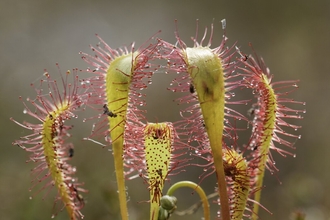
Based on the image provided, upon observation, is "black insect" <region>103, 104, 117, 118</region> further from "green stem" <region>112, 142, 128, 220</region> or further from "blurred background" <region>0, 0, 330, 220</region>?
"blurred background" <region>0, 0, 330, 220</region>

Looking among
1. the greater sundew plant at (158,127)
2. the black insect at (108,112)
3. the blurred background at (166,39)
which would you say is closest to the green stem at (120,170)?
the greater sundew plant at (158,127)

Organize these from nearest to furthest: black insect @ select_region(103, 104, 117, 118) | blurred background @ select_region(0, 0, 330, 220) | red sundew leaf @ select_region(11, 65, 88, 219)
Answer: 1. black insect @ select_region(103, 104, 117, 118)
2. red sundew leaf @ select_region(11, 65, 88, 219)
3. blurred background @ select_region(0, 0, 330, 220)

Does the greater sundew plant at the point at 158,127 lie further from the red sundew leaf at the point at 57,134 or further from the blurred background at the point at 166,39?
the blurred background at the point at 166,39

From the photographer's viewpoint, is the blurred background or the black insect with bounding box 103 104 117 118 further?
the blurred background

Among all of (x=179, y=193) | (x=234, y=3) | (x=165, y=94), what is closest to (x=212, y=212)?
(x=179, y=193)

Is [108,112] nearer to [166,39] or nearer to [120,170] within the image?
[120,170]

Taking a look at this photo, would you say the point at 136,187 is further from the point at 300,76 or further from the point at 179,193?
the point at 300,76

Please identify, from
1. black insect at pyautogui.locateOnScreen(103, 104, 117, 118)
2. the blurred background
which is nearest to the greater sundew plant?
black insect at pyautogui.locateOnScreen(103, 104, 117, 118)

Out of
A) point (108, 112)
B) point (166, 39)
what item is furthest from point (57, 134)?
point (166, 39)
